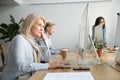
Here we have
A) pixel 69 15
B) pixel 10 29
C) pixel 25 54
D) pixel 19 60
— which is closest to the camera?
pixel 19 60

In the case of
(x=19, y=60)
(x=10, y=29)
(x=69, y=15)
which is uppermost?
(x=69, y=15)

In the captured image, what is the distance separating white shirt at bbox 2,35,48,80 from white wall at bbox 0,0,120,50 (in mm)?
3384

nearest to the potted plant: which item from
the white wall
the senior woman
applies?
the white wall

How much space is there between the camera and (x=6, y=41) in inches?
190

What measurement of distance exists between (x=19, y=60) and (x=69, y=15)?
3676 mm

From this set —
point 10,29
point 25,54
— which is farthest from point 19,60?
point 10,29

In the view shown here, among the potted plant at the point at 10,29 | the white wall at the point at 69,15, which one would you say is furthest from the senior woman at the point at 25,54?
the white wall at the point at 69,15

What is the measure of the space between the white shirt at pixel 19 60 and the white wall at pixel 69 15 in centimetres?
338

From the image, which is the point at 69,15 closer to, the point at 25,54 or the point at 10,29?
the point at 10,29

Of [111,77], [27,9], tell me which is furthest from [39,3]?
[111,77]

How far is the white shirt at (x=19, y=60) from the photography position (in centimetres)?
135

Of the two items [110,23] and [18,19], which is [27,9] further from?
Answer: [110,23]

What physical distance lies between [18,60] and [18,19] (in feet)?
12.8

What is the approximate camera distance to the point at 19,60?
1367 mm
